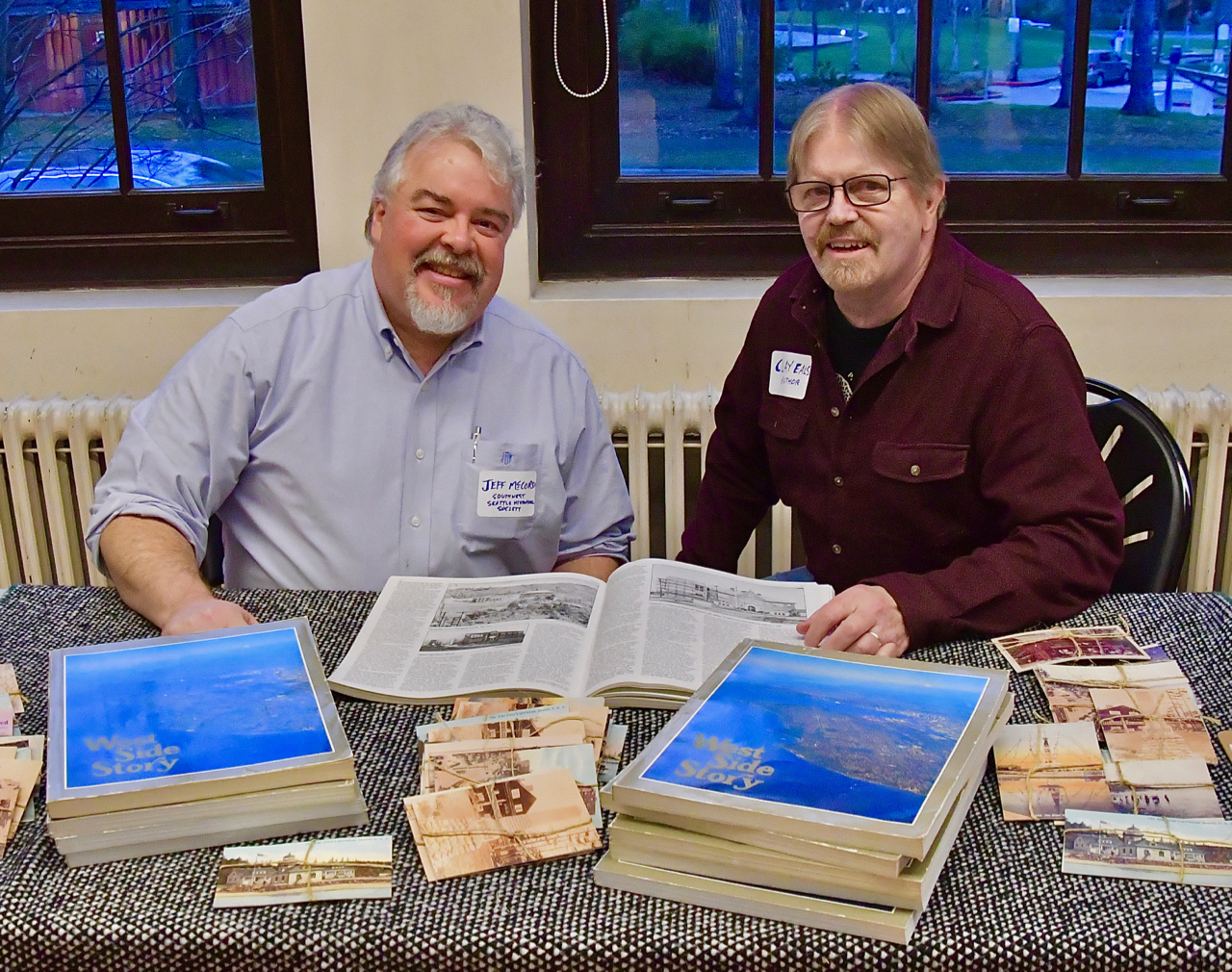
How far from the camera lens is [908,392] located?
5.47 ft

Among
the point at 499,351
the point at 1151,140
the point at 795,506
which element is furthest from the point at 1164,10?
the point at 499,351

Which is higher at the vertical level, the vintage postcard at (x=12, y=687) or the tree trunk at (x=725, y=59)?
the tree trunk at (x=725, y=59)

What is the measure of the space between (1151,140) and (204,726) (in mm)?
2274

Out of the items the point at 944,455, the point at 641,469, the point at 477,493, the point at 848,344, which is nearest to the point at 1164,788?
the point at 944,455

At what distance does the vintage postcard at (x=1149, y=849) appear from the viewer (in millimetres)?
891

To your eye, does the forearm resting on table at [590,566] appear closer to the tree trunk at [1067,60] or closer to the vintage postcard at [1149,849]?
the vintage postcard at [1149,849]

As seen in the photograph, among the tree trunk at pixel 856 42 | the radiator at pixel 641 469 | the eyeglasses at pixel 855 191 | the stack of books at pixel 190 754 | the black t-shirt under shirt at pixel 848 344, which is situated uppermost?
the tree trunk at pixel 856 42

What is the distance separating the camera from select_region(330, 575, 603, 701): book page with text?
1204mm

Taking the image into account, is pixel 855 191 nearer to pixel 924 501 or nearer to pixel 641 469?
pixel 924 501

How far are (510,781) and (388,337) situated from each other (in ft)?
3.15

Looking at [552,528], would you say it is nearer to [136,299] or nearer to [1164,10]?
[136,299]

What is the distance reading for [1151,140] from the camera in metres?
2.53

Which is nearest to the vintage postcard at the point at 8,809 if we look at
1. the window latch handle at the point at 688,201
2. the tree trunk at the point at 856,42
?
the window latch handle at the point at 688,201

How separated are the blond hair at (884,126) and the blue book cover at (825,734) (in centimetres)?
82
